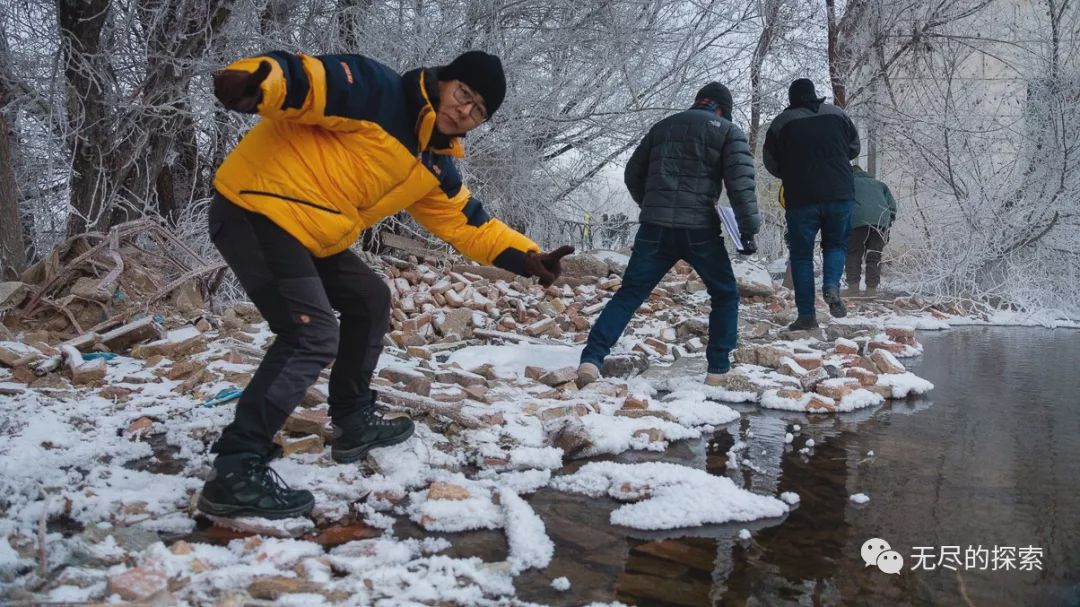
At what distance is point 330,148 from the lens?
2.49m

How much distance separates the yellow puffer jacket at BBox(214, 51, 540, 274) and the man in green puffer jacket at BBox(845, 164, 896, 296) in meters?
6.57

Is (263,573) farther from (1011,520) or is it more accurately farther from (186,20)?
(186,20)

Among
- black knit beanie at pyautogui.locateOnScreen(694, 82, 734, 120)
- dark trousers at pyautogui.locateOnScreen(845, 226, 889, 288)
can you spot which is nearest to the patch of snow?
black knit beanie at pyautogui.locateOnScreen(694, 82, 734, 120)

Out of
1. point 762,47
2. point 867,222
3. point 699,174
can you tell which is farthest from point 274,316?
point 762,47

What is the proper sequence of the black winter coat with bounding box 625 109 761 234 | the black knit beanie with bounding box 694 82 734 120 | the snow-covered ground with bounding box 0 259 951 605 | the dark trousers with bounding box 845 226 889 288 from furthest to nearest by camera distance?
the dark trousers with bounding box 845 226 889 288
the black knit beanie with bounding box 694 82 734 120
the black winter coat with bounding box 625 109 761 234
the snow-covered ground with bounding box 0 259 951 605

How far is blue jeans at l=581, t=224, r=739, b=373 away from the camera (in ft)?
14.6

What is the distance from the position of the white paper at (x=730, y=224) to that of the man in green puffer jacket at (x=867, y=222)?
13.6ft

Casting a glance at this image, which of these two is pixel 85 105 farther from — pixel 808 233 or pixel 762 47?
pixel 762 47

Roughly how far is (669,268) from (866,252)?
5573 millimetres

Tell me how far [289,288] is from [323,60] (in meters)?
0.71

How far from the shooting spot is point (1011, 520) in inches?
101

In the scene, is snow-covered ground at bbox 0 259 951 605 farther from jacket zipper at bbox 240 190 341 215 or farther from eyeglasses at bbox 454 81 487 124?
eyeglasses at bbox 454 81 487 124

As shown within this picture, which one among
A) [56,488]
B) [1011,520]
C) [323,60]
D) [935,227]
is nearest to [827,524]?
[1011,520]

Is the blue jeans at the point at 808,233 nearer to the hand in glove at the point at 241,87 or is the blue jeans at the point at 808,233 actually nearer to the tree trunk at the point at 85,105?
the hand in glove at the point at 241,87
